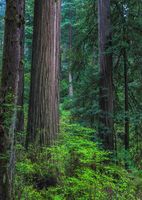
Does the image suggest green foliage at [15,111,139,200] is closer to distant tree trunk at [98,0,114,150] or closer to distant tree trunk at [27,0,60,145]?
distant tree trunk at [27,0,60,145]

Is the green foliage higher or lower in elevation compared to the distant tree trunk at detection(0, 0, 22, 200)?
lower

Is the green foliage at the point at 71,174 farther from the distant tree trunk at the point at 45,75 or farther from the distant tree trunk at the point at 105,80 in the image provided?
the distant tree trunk at the point at 105,80

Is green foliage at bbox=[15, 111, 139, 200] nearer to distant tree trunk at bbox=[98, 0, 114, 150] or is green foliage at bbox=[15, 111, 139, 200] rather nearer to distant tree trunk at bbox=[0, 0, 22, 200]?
distant tree trunk at bbox=[0, 0, 22, 200]

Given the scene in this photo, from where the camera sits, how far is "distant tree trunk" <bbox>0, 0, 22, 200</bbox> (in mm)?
3914

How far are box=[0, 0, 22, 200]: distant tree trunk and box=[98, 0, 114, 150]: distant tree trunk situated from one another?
5254mm

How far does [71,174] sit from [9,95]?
2065 millimetres

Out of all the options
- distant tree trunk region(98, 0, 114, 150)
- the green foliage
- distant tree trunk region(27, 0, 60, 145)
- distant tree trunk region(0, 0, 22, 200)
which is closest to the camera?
distant tree trunk region(0, 0, 22, 200)

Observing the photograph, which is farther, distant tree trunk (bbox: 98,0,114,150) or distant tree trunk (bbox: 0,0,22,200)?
distant tree trunk (bbox: 98,0,114,150)

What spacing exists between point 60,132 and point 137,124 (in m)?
2.46

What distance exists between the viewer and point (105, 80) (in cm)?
941

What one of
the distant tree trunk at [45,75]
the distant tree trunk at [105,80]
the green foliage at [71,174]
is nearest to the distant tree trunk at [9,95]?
the green foliage at [71,174]

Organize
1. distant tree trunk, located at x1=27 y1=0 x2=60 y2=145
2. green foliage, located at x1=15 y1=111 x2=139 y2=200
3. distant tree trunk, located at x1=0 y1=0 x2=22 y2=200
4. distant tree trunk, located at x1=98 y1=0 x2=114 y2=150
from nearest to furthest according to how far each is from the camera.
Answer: distant tree trunk, located at x1=0 y1=0 x2=22 y2=200, green foliage, located at x1=15 y1=111 x2=139 y2=200, distant tree trunk, located at x1=27 y1=0 x2=60 y2=145, distant tree trunk, located at x1=98 y1=0 x2=114 y2=150

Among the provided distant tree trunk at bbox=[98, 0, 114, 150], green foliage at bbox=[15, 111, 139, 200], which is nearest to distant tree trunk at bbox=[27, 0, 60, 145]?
green foliage at bbox=[15, 111, 139, 200]

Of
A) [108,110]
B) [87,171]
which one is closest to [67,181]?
[87,171]
